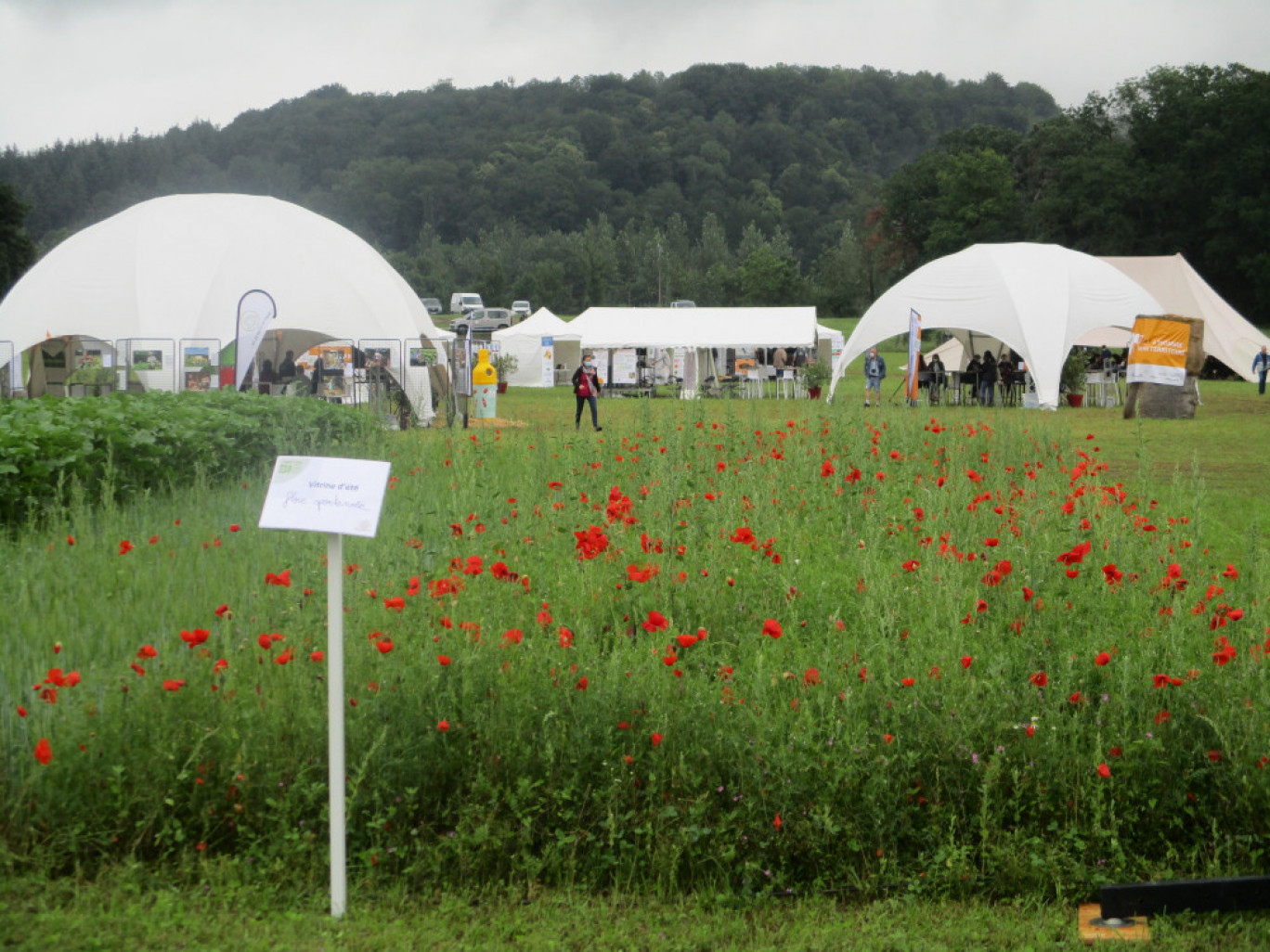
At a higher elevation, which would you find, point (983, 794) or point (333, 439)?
point (333, 439)

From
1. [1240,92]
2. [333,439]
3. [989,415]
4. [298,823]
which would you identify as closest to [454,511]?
[298,823]

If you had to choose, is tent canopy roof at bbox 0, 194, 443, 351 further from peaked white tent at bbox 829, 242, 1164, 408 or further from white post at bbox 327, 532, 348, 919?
white post at bbox 327, 532, 348, 919

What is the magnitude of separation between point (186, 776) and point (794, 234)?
101 meters

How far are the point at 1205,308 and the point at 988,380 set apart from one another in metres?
12.1

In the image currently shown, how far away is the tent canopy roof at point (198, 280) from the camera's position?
21.3m

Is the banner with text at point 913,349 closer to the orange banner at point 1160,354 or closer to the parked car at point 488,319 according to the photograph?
the orange banner at point 1160,354

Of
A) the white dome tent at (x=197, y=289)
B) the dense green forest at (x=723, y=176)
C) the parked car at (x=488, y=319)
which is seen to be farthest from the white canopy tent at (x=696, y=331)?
the parked car at (x=488, y=319)

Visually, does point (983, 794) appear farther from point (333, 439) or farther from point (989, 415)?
point (989, 415)

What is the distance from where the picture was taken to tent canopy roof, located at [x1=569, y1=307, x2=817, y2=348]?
32.9 m

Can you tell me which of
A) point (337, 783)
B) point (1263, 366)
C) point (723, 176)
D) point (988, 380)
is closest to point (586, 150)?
point (723, 176)

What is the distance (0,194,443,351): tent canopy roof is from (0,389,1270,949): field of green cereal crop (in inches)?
659

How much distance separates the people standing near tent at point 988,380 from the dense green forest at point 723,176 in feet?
102

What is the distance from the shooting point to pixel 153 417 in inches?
349

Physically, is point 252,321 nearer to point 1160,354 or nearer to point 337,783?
point 337,783
